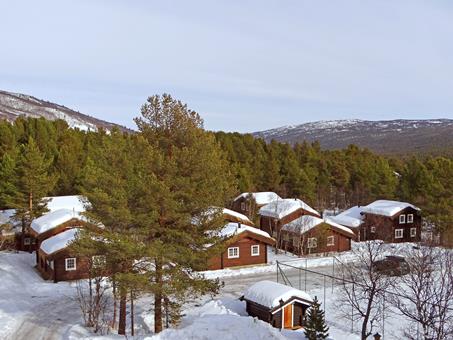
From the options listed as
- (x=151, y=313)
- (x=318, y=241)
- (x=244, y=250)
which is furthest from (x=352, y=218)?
(x=151, y=313)

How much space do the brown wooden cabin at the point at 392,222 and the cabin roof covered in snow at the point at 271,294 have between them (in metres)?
26.6

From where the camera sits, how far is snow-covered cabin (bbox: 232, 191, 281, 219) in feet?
177

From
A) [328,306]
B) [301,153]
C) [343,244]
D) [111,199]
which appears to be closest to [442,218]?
[343,244]

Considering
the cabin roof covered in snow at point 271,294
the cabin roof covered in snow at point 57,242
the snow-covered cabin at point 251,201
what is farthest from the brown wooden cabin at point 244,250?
the snow-covered cabin at point 251,201

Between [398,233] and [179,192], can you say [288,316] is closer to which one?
[179,192]

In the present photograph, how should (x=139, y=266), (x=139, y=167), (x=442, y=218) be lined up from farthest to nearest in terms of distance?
(x=442, y=218) < (x=139, y=266) < (x=139, y=167)

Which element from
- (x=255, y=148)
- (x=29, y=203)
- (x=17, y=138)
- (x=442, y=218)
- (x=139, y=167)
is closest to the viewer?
(x=139, y=167)

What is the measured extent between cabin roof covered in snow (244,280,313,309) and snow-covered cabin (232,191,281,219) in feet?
89.9

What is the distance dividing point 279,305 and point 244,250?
1488 cm

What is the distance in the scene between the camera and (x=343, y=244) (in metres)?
45.3

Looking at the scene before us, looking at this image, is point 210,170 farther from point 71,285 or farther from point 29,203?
point 29,203

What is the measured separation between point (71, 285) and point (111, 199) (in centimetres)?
1454

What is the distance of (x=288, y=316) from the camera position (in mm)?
24406

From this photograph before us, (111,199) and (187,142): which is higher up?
(187,142)
